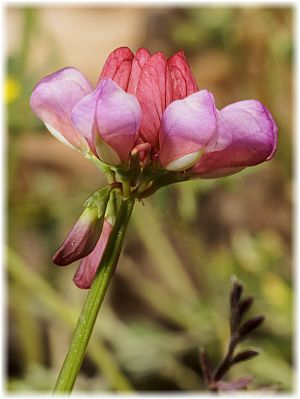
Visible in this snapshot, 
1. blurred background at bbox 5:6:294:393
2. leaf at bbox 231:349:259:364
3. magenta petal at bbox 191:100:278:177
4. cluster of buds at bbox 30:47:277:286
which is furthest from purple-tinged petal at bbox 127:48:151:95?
blurred background at bbox 5:6:294:393

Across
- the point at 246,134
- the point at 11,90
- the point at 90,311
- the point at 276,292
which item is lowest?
the point at 276,292

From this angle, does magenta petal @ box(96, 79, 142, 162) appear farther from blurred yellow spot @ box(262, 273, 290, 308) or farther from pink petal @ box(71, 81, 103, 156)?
blurred yellow spot @ box(262, 273, 290, 308)

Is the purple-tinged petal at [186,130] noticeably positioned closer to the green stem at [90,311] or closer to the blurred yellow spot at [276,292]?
the green stem at [90,311]

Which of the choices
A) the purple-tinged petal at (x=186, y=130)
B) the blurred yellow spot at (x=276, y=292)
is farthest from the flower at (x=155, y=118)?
the blurred yellow spot at (x=276, y=292)

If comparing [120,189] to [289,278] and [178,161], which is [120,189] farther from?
[289,278]

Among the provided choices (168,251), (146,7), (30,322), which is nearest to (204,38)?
(168,251)

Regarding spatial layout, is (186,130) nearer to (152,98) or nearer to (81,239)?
(152,98)

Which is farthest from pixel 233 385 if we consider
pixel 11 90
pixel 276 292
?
pixel 11 90
